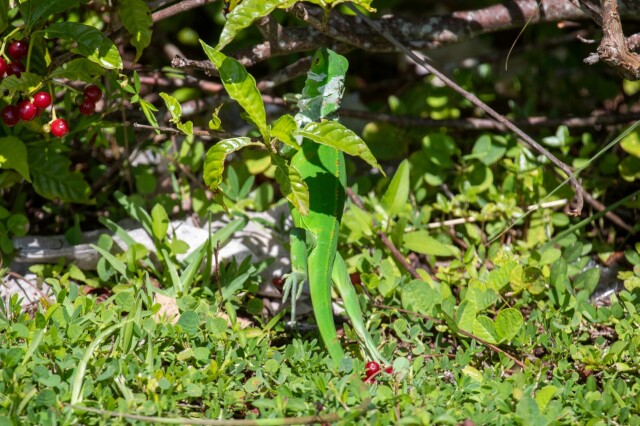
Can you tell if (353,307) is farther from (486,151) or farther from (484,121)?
(484,121)

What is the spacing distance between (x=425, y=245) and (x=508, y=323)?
705mm

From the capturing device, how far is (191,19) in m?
4.72

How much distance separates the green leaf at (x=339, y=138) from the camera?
2516mm

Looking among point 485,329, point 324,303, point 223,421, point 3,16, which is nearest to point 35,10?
point 3,16

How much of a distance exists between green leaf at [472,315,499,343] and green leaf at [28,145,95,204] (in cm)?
167

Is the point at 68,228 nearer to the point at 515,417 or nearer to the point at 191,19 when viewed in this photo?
the point at 191,19

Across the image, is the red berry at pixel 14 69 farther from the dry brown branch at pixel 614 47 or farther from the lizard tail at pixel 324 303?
the dry brown branch at pixel 614 47

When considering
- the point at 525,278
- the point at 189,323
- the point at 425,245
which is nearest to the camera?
the point at 189,323

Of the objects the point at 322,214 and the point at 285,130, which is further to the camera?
the point at 322,214

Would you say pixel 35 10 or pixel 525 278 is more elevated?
pixel 35 10

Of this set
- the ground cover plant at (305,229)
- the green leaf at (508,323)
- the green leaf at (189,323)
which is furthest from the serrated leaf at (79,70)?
the green leaf at (508,323)

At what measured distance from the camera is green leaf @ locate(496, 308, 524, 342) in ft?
9.10

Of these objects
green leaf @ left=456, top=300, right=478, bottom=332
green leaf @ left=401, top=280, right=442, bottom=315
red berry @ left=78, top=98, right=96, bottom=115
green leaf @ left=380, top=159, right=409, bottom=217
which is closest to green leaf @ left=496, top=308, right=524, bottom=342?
green leaf @ left=456, top=300, right=478, bottom=332

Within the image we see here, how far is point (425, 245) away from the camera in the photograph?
3414 mm
